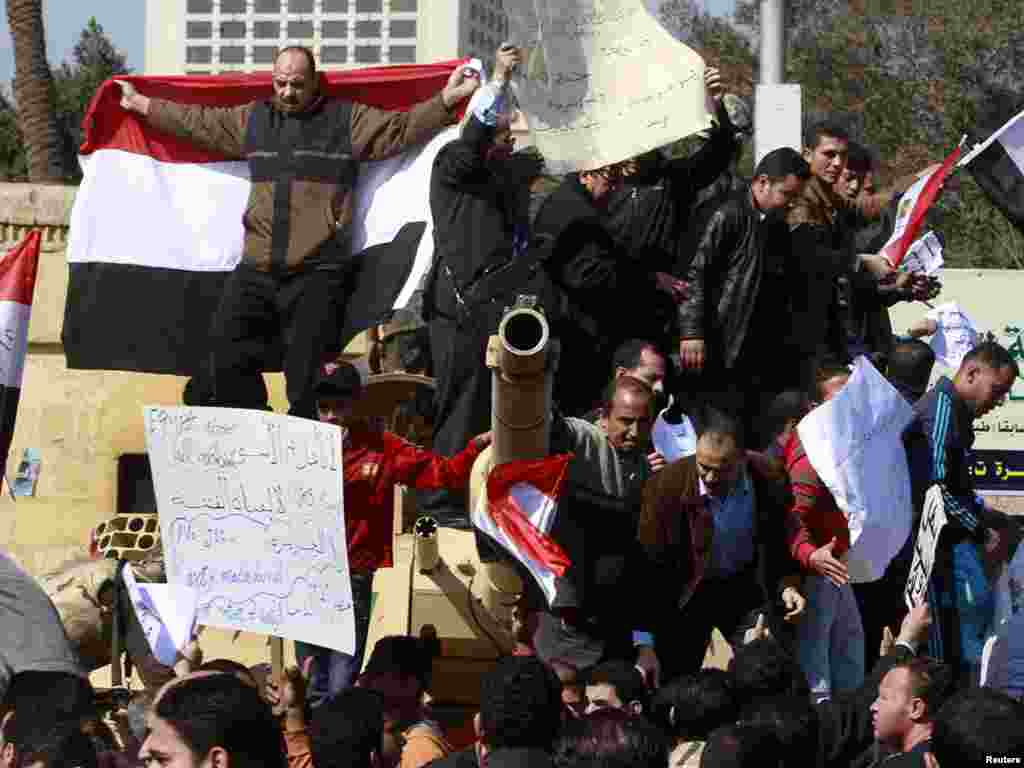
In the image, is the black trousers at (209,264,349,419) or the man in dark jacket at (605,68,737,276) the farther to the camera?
the black trousers at (209,264,349,419)

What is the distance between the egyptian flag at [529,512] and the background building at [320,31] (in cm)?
1013

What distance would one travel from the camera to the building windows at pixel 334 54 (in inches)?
792

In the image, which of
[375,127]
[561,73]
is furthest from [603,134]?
[375,127]

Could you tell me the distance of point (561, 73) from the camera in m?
9.78

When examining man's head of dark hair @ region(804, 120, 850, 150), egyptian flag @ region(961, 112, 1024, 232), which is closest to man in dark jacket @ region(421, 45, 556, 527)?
man's head of dark hair @ region(804, 120, 850, 150)

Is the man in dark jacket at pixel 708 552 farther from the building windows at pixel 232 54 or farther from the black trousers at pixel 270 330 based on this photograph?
the building windows at pixel 232 54

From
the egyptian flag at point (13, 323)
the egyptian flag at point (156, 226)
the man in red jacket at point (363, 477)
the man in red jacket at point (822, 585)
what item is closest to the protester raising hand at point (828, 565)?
the man in red jacket at point (822, 585)

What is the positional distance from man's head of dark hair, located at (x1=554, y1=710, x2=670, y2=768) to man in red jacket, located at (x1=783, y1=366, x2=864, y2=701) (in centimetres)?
241

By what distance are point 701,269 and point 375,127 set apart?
1.68 meters

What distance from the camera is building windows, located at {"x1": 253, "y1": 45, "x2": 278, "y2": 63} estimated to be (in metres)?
20.0

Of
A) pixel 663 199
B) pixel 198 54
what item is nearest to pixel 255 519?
pixel 663 199

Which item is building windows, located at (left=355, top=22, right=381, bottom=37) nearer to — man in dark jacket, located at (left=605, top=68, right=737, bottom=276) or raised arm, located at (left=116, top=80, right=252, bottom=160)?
raised arm, located at (left=116, top=80, right=252, bottom=160)

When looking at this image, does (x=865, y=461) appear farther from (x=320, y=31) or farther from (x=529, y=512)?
(x=320, y=31)

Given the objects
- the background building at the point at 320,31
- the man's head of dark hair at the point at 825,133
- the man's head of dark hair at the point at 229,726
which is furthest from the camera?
the background building at the point at 320,31
